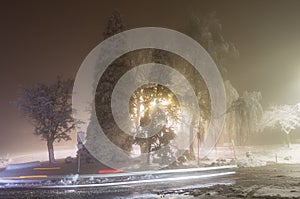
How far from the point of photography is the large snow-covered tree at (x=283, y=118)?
151 feet

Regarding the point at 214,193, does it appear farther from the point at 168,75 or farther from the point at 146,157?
the point at 168,75

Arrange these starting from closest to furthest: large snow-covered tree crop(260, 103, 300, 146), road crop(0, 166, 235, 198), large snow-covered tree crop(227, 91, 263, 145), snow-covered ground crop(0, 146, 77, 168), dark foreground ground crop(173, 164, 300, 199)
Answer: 1. dark foreground ground crop(173, 164, 300, 199)
2. road crop(0, 166, 235, 198)
3. large snow-covered tree crop(227, 91, 263, 145)
4. snow-covered ground crop(0, 146, 77, 168)
5. large snow-covered tree crop(260, 103, 300, 146)

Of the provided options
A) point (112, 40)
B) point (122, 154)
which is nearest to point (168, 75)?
point (112, 40)

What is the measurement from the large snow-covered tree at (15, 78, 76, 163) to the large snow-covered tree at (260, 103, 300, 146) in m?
25.5

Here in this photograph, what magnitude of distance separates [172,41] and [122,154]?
500 inches

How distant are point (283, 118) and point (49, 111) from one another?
2924 cm

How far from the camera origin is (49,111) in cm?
3584

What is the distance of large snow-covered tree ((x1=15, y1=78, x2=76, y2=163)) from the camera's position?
35.8 m

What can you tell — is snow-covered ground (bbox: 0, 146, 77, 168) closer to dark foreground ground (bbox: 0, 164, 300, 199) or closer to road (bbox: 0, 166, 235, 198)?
road (bbox: 0, 166, 235, 198)

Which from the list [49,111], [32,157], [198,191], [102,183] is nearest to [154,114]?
[49,111]

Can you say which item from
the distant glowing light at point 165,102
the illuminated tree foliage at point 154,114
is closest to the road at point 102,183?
the illuminated tree foliage at point 154,114

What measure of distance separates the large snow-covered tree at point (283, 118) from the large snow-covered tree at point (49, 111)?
25.5 metres

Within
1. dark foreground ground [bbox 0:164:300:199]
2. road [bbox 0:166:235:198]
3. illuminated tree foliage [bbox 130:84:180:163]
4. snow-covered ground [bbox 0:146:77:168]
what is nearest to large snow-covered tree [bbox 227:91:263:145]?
illuminated tree foliage [bbox 130:84:180:163]

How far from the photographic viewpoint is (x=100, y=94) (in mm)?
34375
